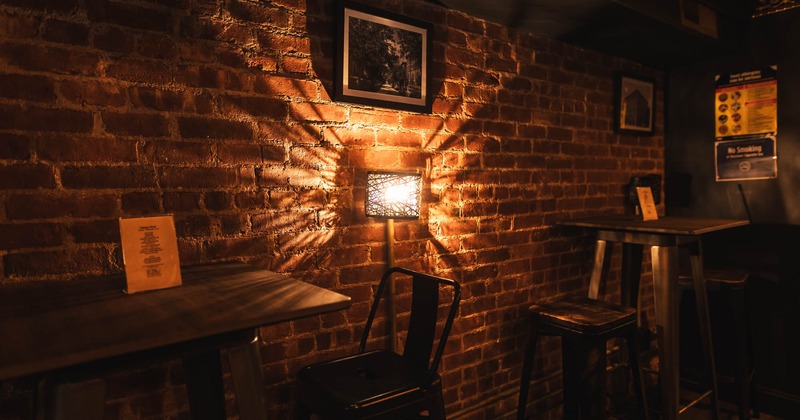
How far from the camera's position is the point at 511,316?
8.71 feet

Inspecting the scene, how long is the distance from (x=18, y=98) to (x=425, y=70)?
157 centimetres

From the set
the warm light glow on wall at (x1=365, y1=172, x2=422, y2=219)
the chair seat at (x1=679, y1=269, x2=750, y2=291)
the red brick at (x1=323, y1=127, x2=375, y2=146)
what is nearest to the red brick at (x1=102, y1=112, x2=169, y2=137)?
the red brick at (x1=323, y1=127, x2=375, y2=146)

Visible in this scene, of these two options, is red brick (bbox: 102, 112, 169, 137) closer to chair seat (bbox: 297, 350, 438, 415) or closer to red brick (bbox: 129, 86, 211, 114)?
red brick (bbox: 129, 86, 211, 114)

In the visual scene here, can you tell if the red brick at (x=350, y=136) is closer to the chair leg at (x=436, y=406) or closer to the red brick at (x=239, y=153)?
the red brick at (x=239, y=153)

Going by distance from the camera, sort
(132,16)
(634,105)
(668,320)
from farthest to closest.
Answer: (634,105) < (668,320) < (132,16)

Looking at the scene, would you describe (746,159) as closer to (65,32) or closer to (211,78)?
(211,78)

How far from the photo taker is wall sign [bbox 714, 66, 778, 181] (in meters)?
2.97

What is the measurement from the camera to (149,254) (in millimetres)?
1334

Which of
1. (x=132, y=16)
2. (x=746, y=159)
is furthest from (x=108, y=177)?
(x=746, y=159)

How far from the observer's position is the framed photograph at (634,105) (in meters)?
3.21

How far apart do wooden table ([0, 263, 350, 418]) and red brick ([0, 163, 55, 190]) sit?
11.7 inches

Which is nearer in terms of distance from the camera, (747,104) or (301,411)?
(301,411)

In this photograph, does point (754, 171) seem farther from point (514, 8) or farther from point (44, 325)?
point (44, 325)

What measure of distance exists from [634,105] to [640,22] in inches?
33.5
